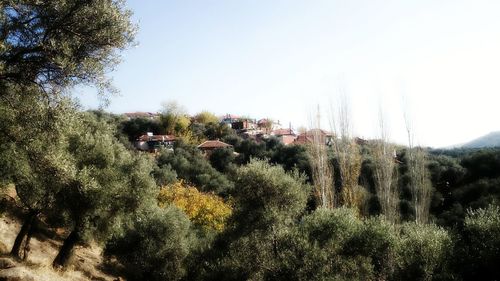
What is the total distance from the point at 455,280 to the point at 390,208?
62.0 feet

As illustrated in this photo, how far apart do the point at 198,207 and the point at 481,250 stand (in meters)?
28.4

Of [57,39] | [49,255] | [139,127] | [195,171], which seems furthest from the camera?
[139,127]

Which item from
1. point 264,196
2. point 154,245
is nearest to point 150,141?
point 154,245

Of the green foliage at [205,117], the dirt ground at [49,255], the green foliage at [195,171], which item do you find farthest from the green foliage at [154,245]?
the green foliage at [205,117]

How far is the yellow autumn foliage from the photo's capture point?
122 feet

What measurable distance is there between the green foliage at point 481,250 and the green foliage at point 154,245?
57.9ft

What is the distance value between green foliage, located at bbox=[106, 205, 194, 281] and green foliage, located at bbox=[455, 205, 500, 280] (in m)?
17.6

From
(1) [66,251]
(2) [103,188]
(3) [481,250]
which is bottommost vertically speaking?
(1) [66,251]

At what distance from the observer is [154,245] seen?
1025 inches

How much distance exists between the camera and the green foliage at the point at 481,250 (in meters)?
14.1

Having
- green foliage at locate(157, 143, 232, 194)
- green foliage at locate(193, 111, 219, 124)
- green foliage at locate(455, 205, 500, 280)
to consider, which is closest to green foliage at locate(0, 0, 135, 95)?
green foliage at locate(455, 205, 500, 280)

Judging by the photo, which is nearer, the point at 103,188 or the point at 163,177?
the point at 103,188

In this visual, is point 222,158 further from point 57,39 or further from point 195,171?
point 57,39

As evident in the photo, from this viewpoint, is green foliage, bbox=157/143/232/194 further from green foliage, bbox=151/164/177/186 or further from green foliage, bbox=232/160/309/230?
green foliage, bbox=232/160/309/230
